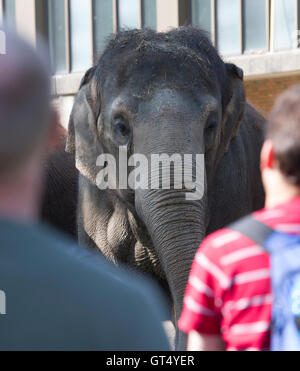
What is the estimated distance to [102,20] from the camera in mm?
20141

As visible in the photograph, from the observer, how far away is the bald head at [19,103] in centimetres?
159

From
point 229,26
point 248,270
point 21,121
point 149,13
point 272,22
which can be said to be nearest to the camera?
point 21,121

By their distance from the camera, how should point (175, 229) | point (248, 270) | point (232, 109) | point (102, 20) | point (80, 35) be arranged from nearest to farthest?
point (248, 270)
point (175, 229)
point (232, 109)
point (102, 20)
point (80, 35)

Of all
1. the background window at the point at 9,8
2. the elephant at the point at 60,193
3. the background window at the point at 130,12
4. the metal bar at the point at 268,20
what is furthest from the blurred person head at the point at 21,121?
the background window at the point at 9,8

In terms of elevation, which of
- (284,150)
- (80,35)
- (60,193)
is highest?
(284,150)

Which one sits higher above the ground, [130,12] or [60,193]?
[130,12]

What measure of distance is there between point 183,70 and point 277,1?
11.4m

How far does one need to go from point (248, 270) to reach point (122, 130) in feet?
14.8

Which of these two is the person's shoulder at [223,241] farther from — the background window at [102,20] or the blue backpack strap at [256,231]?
the background window at [102,20]

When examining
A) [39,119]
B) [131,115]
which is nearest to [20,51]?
[39,119]

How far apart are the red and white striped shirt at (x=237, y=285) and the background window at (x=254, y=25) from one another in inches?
620

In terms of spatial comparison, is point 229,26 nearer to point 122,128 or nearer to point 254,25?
point 254,25

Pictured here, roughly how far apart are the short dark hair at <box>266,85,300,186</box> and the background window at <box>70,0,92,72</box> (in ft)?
59.1

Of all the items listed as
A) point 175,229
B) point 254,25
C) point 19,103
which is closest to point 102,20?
point 254,25
